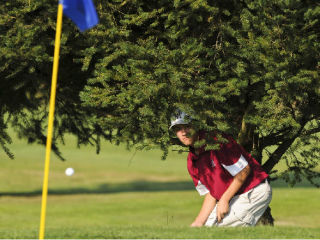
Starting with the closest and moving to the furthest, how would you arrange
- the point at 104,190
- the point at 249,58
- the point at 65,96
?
the point at 249,58 → the point at 65,96 → the point at 104,190

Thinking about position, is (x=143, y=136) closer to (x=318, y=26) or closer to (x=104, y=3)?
(x=104, y=3)

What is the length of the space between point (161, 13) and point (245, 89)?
1775 mm

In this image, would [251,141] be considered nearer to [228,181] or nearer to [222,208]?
[228,181]

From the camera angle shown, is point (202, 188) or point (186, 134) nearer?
point (186, 134)

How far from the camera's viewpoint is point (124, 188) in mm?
31625

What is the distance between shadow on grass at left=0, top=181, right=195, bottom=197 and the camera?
29172 millimetres

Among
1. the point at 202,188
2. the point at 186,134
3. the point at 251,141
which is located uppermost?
the point at 251,141

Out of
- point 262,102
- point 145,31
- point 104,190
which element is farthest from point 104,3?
point 104,190

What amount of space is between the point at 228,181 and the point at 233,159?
478 millimetres

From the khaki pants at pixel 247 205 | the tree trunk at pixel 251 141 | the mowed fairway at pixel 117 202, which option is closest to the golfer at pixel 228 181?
the khaki pants at pixel 247 205

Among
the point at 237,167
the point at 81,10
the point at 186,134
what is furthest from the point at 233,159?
the point at 81,10

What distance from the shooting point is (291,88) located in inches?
401

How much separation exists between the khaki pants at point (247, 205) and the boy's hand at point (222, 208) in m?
0.12

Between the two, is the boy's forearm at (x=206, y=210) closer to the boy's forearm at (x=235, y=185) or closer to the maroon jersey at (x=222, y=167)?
the maroon jersey at (x=222, y=167)
